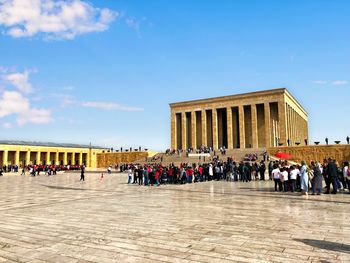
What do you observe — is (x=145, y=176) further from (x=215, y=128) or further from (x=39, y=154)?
(x=39, y=154)

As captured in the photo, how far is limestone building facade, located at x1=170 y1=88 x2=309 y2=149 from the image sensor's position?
164ft

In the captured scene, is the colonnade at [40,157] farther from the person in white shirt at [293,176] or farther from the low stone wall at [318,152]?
the person in white shirt at [293,176]

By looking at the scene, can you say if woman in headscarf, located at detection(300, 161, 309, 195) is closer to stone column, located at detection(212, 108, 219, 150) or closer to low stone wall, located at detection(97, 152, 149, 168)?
stone column, located at detection(212, 108, 219, 150)

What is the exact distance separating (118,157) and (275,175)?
48.9m

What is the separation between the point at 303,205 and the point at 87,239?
722cm

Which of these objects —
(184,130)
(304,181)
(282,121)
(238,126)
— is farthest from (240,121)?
(304,181)

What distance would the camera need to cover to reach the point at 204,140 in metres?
55.8

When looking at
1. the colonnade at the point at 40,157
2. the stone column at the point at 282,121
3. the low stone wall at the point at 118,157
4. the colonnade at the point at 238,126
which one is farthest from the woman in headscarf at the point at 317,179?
the colonnade at the point at 40,157

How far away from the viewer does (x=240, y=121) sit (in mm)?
52688

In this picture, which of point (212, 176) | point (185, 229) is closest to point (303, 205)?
point (185, 229)

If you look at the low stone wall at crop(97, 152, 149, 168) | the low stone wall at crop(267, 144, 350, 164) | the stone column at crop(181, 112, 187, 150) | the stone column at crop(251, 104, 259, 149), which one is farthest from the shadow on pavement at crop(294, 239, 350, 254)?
the stone column at crop(181, 112, 187, 150)

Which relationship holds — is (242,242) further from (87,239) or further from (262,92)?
(262,92)

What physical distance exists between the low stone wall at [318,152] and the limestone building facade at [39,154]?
4039cm

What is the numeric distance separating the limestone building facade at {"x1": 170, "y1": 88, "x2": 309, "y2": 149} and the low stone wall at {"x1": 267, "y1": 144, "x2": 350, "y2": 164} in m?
4.69
